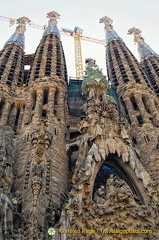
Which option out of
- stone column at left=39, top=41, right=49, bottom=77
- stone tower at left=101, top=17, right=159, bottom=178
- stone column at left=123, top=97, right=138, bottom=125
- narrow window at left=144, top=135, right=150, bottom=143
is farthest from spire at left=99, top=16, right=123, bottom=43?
narrow window at left=144, top=135, right=150, bottom=143

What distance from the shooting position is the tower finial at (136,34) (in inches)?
1639

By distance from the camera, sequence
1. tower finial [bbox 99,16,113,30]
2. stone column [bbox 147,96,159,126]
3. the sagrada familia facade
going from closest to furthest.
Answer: the sagrada familia facade
stone column [bbox 147,96,159,126]
tower finial [bbox 99,16,113,30]

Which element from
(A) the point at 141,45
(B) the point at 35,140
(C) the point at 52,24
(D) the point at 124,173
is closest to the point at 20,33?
(C) the point at 52,24

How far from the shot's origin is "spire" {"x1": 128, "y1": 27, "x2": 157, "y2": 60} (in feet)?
116

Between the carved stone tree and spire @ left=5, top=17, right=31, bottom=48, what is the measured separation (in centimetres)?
1788

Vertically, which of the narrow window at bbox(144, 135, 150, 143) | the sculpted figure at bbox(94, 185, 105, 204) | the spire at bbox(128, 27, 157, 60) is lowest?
the sculpted figure at bbox(94, 185, 105, 204)

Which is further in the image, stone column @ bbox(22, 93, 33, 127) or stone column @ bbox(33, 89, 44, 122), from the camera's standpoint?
stone column @ bbox(22, 93, 33, 127)

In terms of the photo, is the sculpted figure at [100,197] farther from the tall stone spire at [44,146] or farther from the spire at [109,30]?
the spire at [109,30]

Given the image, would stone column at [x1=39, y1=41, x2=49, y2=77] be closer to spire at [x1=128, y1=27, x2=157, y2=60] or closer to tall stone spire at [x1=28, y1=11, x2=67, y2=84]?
tall stone spire at [x1=28, y1=11, x2=67, y2=84]

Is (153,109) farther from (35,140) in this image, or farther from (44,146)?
(35,140)

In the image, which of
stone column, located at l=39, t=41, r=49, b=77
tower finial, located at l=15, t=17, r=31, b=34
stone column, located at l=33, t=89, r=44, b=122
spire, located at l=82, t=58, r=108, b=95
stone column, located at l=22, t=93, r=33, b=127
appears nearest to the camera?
stone column, located at l=33, t=89, r=44, b=122

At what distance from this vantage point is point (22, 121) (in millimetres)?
20641

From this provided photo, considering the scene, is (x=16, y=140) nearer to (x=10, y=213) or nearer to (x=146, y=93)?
(x=10, y=213)

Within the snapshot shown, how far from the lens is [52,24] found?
132 ft
